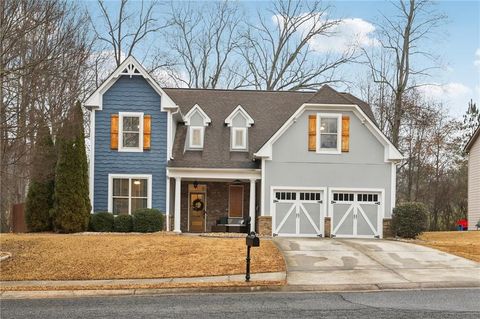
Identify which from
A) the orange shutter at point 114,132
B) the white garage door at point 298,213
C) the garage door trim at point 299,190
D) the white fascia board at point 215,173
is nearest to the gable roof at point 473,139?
the garage door trim at point 299,190

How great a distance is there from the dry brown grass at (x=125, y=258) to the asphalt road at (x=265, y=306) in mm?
2413

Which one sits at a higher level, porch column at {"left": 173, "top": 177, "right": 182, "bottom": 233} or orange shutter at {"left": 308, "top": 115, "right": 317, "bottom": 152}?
orange shutter at {"left": 308, "top": 115, "right": 317, "bottom": 152}

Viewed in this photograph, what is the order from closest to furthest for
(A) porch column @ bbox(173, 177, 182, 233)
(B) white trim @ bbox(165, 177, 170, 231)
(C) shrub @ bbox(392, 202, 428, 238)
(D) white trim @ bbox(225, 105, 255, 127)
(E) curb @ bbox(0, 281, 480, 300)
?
(E) curb @ bbox(0, 281, 480, 300)
(C) shrub @ bbox(392, 202, 428, 238)
(B) white trim @ bbox(165, 177, 170, 231)
(A) porch column @ bbox(173, 177, 182, 233)
(D) white trim @ bbox(225, 105, 255, 127)

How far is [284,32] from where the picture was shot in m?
43.1

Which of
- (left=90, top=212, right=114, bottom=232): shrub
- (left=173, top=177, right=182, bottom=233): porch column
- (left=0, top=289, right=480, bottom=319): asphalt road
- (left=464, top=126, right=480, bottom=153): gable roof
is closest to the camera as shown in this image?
(left=0, top=289, right=480, bottom=319): asphalt road

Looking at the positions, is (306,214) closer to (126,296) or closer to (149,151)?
(149,151)

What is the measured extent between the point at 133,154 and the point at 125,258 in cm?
909

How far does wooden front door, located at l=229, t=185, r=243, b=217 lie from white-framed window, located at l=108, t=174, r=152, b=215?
421cm

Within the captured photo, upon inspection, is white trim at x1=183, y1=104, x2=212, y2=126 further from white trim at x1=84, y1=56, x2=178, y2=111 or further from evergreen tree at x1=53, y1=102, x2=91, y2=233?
evergreen tree at x1=53, y1=102, x2=91, y2=233

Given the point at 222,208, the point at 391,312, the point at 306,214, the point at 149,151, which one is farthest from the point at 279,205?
the point at 391,312

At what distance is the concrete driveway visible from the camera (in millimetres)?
12500

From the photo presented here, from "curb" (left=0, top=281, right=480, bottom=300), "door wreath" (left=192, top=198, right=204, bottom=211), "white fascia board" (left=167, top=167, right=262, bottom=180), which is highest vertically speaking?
"white fascia board" (left=167, top=167, right=262, bottom=180)

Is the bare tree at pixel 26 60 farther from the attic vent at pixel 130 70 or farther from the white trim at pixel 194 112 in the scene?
the white trim at pixel 194 112

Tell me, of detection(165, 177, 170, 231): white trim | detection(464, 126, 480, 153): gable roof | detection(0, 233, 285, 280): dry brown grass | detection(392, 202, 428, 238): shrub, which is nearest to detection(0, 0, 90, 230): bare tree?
detection(0, 233, 285, 280): dry brown grass
